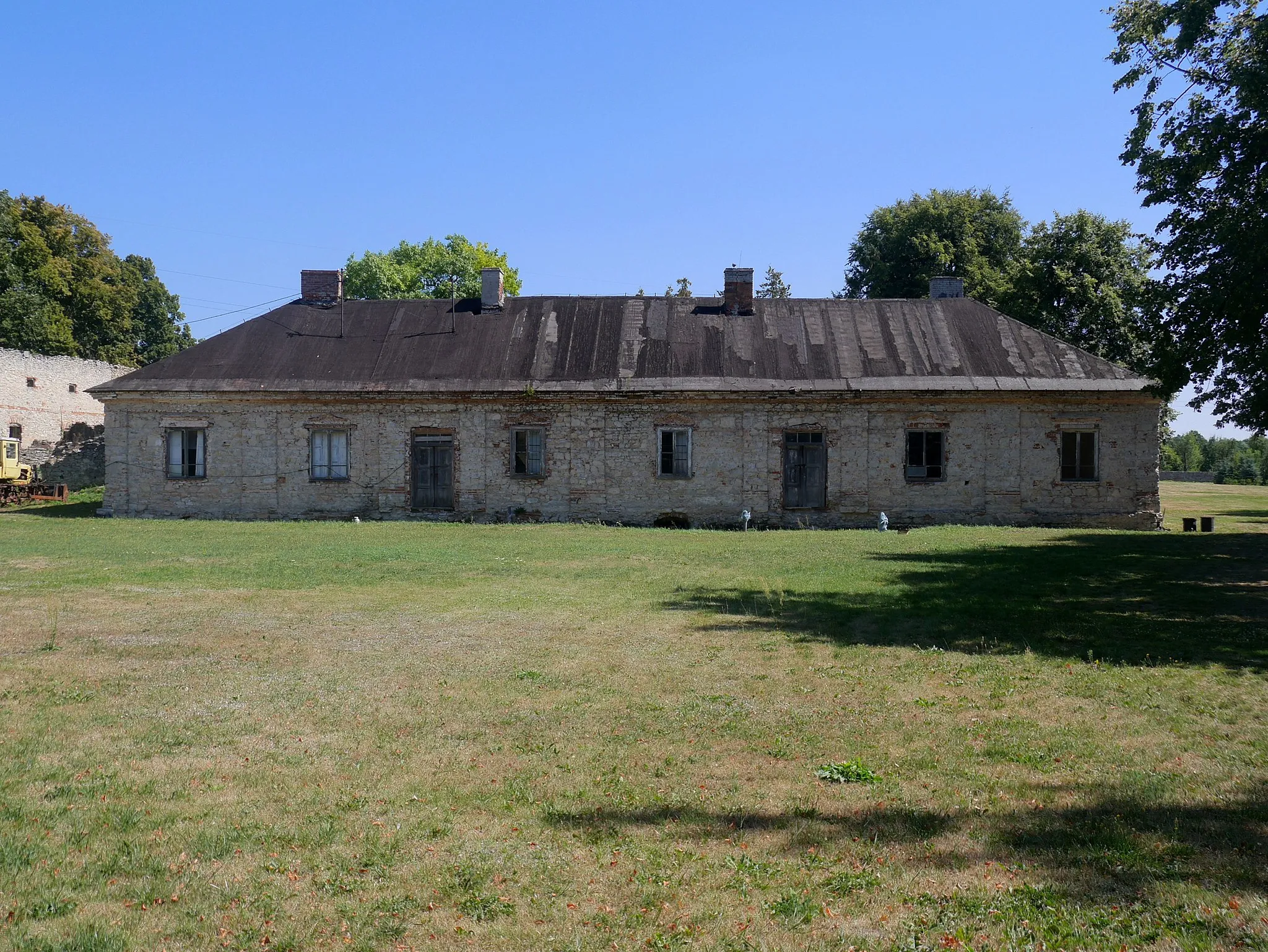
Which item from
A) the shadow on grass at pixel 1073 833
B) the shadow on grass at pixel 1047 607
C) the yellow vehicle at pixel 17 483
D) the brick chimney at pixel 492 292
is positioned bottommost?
the shadow on grass at pixel 1073 833

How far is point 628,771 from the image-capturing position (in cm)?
550

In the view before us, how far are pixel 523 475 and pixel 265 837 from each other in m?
21.4

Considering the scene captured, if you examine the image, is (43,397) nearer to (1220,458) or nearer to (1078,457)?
(1078,457)

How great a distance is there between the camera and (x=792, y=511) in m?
25.3

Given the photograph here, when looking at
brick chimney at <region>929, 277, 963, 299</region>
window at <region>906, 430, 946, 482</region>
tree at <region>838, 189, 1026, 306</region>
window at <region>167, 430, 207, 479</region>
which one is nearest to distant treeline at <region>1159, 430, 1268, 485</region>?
tree at <region>838, 189, 1026, 306</region>

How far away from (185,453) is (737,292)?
16083 mm

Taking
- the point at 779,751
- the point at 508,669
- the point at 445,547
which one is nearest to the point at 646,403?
the point at 445,547

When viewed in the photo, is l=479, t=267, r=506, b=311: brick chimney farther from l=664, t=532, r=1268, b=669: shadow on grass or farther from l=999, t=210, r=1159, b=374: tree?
l=999, t=210, r=1159, b=374: tree

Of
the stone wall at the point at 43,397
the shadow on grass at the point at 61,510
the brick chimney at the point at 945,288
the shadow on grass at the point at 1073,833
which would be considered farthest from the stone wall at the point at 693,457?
the shadow on grass at the point at 1073,833

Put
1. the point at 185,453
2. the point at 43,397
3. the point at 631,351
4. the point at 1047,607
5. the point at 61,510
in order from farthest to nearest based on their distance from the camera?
1. the point at 43,397
2. the point at 61,510
3. the point at 631,351
4. the point at 185,453
5. the point at 1047,607

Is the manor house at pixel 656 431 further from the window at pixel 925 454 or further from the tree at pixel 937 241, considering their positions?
the tree at pixel 937 241

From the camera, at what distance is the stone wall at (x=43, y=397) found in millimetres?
34688

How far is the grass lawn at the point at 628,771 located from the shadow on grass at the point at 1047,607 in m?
0.08

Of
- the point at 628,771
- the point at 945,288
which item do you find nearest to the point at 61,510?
the point at 945,288
